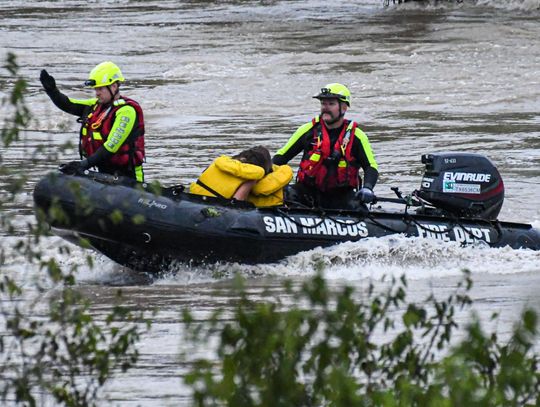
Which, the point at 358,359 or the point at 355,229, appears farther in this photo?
the point at 355,229

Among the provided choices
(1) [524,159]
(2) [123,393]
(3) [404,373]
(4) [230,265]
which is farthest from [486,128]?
(3) [404,373]

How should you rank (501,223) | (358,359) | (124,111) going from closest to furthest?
(358,359)
(124,111)
(501,223)

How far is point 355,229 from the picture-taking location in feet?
31.6

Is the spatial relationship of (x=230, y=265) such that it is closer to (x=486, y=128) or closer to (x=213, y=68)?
(x=486, y=128)

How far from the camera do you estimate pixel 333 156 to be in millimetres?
9656

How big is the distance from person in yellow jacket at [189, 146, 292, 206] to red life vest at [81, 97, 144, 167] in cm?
52

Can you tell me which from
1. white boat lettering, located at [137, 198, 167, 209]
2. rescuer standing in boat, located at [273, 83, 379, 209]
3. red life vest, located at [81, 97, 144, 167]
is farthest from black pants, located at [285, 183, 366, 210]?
red life vest, located at [81, 97, 144, 167]

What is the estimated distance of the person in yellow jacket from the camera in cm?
934

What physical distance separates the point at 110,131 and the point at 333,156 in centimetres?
170

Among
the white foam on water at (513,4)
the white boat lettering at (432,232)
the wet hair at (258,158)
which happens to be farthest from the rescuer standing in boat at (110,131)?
the white foam on water at (513,4)

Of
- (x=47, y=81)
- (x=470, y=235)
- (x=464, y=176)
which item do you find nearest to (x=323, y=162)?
(x=464, y=176)

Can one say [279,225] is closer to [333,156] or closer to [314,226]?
[314,226]

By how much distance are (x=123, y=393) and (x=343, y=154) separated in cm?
445

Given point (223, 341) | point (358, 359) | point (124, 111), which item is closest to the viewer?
point (223, 341)
